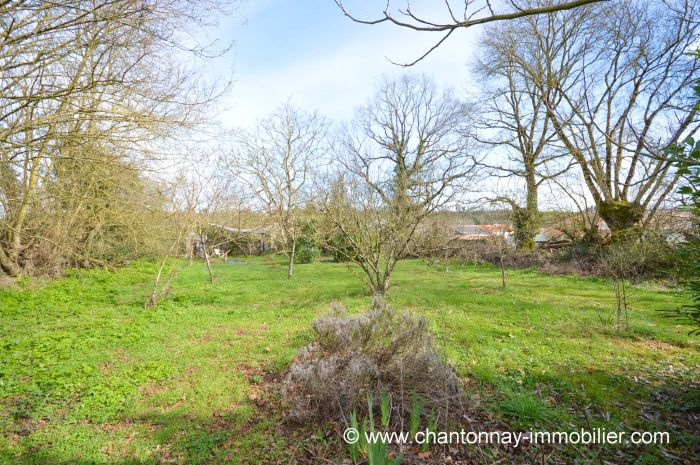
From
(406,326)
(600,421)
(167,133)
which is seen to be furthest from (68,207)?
(600,421)

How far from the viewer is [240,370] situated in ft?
14.4

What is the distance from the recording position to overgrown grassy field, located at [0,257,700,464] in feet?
9.64

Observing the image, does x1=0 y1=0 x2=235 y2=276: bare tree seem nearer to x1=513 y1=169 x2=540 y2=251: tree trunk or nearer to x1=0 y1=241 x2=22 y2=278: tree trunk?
x1=0 y1=241 x2=22 y2=278: tree trunk

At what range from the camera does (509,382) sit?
12.4 feet

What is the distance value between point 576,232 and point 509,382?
591 inches

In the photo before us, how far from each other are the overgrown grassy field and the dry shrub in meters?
0.28

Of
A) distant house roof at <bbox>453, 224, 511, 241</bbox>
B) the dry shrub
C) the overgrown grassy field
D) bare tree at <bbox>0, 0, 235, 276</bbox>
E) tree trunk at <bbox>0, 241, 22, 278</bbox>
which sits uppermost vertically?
bare tree at <bbox>0, 0, 235, 276</bbox>

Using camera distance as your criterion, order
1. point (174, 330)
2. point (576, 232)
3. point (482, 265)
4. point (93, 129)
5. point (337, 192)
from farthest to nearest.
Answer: point (482, 265) → point (576, 232) → point (337, 192) → point (174, 330) → point (93, 129)

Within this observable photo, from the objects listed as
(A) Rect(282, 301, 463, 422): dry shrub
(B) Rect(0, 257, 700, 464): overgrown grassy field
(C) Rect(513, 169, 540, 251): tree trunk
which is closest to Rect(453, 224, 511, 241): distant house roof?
(C) Rect(513, 169, 540, 251): tree trunk

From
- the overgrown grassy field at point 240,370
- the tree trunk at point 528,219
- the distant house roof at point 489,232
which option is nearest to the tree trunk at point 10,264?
the overgrown grassy field at point 240,370

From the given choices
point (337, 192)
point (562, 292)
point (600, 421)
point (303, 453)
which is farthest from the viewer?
point (562, 292)

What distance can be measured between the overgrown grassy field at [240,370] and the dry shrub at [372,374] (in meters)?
0.28

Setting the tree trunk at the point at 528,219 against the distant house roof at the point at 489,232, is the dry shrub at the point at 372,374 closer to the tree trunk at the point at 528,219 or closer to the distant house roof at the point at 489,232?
the distant house roof at the point at 489,232

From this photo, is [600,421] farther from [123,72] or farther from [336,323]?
[123,72]
